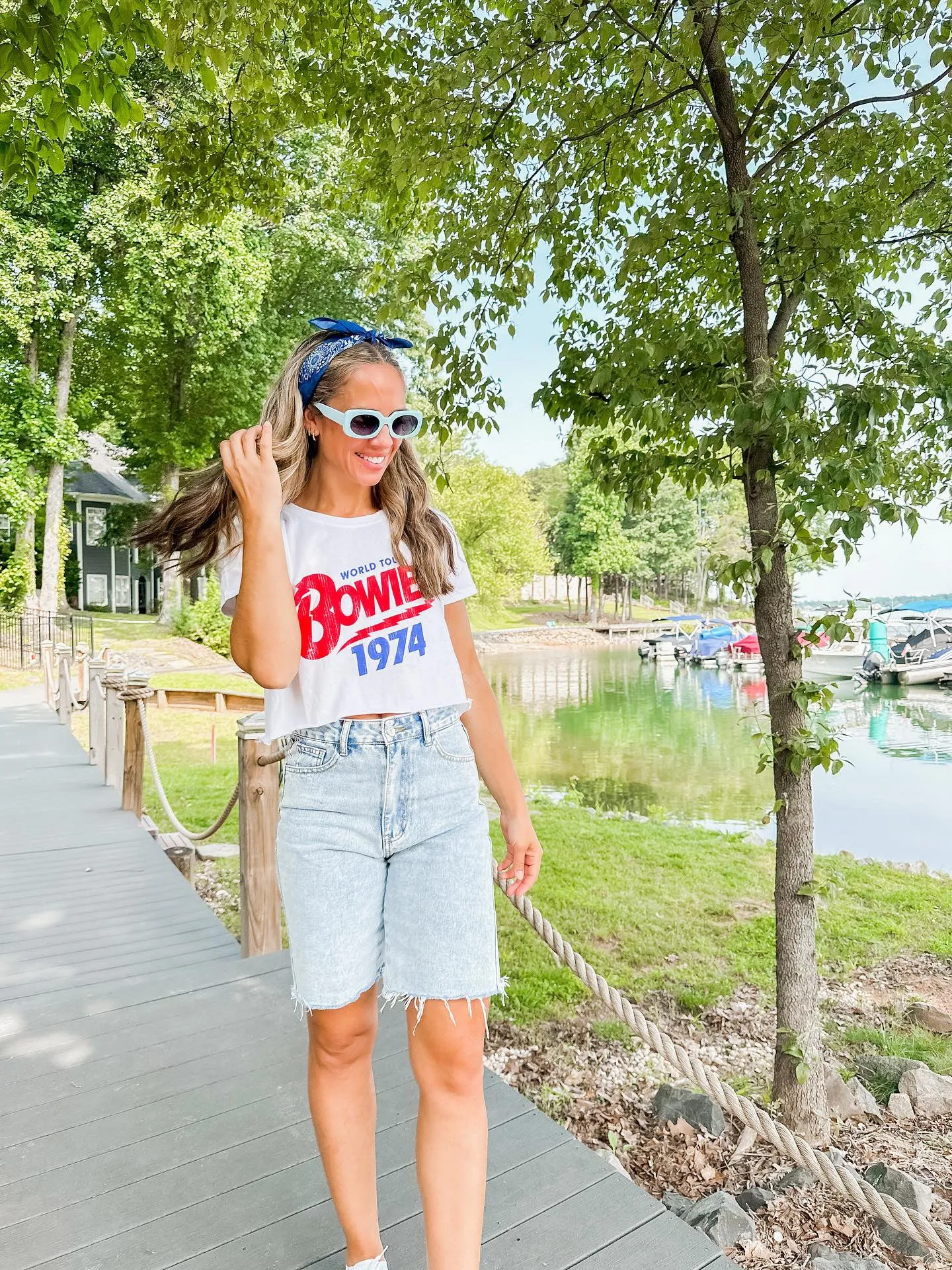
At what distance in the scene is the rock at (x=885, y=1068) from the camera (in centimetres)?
348

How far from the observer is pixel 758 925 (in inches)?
215

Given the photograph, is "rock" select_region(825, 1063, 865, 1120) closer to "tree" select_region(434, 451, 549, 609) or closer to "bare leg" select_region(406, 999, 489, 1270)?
"bare leg" select_region(406, 999, 489, 1270)

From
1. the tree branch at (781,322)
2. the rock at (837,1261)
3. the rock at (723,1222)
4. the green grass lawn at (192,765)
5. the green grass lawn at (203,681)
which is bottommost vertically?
the rock at (837,1261)

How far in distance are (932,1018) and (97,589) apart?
3045 centimetres

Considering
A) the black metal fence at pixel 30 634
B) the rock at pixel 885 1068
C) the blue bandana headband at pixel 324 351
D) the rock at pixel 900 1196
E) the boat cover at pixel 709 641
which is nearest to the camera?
the blue bandana headband at pixel 324 351

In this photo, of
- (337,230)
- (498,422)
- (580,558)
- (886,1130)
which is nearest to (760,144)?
(498,422)

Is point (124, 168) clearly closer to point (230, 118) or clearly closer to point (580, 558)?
point (230, 118)

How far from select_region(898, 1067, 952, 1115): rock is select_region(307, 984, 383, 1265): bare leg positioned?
2.76 metres

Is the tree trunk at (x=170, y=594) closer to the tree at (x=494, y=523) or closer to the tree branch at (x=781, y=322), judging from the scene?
the tree at (x=494, y=523)

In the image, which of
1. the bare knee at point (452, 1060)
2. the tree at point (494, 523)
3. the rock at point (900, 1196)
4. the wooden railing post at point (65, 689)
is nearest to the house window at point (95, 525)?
the tree at point (494, 523)

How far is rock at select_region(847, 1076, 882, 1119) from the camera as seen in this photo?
328 centimetres

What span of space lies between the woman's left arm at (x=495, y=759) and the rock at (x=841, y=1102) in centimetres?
240

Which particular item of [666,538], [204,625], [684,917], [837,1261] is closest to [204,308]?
[204,625]

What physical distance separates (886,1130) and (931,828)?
21.5ft
